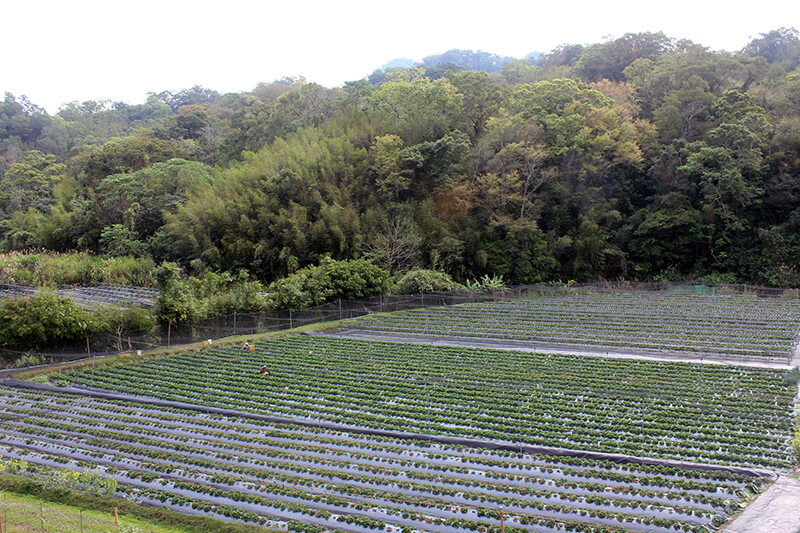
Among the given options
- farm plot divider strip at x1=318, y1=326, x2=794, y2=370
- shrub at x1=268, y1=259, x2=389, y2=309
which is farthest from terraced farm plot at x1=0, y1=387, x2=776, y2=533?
shrub at x1=268, y1=259, x2=389, y2=309

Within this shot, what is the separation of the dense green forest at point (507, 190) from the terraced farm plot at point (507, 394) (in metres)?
15.7

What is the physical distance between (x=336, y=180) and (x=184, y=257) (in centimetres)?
1158

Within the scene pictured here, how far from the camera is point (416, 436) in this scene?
12.5 metres

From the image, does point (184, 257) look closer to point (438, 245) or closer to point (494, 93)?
point (438, 245)

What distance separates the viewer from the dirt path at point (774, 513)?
8.54 m

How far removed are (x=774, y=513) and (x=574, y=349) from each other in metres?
11.8

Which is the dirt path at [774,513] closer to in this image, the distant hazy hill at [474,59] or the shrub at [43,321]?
the shrub at [43,321]

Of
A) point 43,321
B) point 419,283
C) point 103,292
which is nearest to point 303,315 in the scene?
point 419,283

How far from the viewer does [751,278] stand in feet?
115

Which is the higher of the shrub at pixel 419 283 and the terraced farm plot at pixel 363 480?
the shrub at pixel 419 283

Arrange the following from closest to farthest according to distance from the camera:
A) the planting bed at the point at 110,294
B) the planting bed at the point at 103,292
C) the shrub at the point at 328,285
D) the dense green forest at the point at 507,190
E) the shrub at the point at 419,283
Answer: the shrub at the point at 328,285
the planting bed at the point at 103,292
the planting bed at the point at 110,294
the shrub at the point at 419,283
the dense green forest at the point at 507,190

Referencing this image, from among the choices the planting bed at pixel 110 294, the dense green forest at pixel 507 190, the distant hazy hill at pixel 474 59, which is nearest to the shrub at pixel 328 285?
the dense green forest at pixel 507 190

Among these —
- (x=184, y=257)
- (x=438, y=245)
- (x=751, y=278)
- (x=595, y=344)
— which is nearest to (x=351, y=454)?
(x=595, y=344)

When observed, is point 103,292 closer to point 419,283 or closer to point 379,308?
point 379,308
